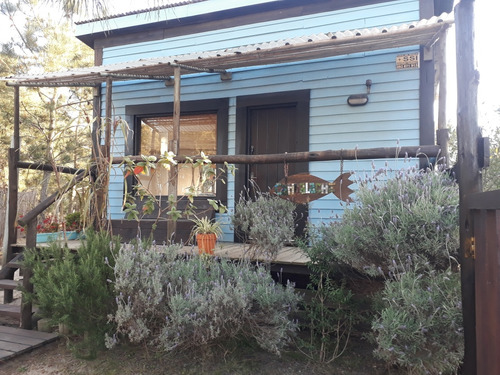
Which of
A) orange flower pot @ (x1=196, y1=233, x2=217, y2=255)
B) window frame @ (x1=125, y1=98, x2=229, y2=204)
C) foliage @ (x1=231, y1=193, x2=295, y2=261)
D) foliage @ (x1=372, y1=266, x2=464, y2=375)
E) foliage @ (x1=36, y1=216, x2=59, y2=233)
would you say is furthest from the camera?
foliage @ (x1=36, y1=216, x2=59, y2=233)

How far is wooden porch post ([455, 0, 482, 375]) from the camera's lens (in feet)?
5.87

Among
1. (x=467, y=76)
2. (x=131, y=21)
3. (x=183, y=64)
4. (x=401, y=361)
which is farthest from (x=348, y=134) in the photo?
(x=131, y=21)

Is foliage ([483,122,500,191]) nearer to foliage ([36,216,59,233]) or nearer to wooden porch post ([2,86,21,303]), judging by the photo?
wooden porch post ([2,86,21,303])

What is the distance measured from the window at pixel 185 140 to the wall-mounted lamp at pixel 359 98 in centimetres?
207

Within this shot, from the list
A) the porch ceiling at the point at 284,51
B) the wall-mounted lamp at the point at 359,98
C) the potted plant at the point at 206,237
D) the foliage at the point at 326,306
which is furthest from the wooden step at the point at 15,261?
the wall-mounted lamp at the point at 359,98

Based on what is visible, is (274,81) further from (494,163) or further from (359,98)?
(494,163)

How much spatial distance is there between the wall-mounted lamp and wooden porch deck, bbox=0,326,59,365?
4.28 metres

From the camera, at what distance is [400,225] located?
2.33m

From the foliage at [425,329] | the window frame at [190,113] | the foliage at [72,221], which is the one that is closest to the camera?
the foliage at [425,329]

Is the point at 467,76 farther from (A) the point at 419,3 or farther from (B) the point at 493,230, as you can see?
(A) the point at 419,3

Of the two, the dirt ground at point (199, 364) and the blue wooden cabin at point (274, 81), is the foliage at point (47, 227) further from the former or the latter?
the dirt ground at point (199, 364)

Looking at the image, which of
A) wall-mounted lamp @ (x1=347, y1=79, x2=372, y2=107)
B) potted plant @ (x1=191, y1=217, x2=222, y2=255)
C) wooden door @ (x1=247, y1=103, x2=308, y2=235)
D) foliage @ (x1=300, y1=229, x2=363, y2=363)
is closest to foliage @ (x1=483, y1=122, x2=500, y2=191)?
wall-mounted lamp @ (x1=347, y1=79, x2=372, y2=107)

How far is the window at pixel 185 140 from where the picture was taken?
573cm

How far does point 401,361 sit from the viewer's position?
2016 millimetres
